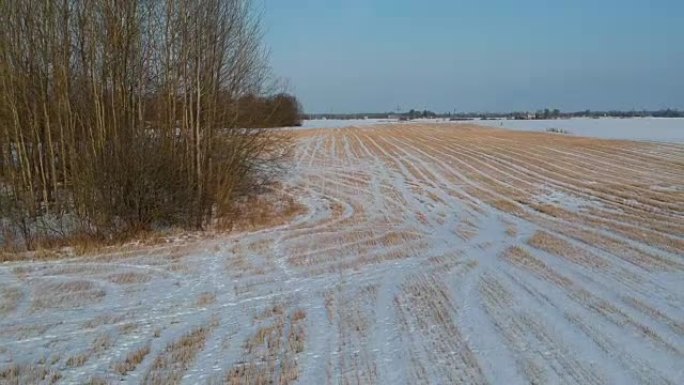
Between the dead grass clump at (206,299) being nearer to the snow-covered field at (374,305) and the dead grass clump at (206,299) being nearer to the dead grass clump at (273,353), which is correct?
the snow-covered field at (374,305)

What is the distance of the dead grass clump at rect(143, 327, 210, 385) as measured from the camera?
426 cm

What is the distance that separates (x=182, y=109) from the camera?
1195 cm

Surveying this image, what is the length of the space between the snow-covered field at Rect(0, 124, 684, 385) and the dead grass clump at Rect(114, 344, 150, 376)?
2cm

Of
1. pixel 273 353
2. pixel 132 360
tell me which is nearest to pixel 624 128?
pixel 273 353

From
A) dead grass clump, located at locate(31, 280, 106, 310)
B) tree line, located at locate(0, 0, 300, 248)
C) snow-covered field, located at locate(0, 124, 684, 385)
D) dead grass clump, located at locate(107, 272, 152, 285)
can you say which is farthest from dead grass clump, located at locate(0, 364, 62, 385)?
tree line, located at locate(0, 0, 300, 248)

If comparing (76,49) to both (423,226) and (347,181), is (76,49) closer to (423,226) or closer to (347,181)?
(423,226)

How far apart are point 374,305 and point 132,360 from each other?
9.16 ft

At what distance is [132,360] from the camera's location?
15.1 ft

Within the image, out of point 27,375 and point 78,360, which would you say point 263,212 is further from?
point 27,375

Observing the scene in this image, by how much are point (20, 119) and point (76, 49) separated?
2483 mm

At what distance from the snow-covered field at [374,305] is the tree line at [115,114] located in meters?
1.90

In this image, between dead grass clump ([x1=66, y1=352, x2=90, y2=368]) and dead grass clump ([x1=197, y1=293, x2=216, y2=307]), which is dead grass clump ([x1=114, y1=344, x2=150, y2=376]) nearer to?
dead grass clump ([x1=66, y1=352, x2=90, y2=368])

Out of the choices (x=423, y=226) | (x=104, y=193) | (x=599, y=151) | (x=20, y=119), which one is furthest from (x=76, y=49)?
(x=599, y=151)

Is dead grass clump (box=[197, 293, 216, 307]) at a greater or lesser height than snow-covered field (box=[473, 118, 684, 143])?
lesser
